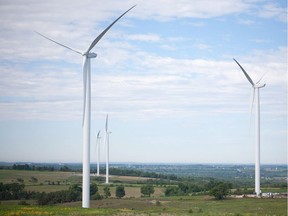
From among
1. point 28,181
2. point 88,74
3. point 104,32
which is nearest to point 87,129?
point 88,74

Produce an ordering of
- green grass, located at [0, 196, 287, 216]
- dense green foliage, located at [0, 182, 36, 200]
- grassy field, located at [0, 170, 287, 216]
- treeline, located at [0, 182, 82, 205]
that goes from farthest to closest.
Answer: dense green foliage, located at [0, 182, 36, 200] → treeline, located at [0, 182, 82, 205] → grassy field, located at [0, 170, 287, 216] → green grass, located at [0, 196, 287, 216]

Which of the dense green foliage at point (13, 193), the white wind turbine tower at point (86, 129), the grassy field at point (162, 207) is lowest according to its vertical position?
the dense green foliage at point (13, 193)

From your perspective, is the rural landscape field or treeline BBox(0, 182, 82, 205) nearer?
the rural landscape field

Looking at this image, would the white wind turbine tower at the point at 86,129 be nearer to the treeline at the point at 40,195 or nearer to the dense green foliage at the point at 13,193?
the treeline at the point at 40,195

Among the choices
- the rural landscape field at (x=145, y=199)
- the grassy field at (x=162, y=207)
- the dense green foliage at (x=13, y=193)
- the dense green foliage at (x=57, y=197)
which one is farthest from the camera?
the dense green foliage at (x=13, y=193)

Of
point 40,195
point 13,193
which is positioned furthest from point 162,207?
point 13,193

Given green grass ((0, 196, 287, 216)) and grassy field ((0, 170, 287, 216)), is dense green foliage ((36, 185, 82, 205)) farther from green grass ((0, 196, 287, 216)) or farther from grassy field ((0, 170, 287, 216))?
green grass ((0, 196, 287, 216))

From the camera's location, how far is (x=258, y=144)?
63.7 metres

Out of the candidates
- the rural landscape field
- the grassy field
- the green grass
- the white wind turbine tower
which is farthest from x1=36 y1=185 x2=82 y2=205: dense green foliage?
the white wind turbine tower

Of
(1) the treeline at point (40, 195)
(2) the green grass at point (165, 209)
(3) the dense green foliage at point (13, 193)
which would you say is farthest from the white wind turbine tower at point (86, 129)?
(3) the dense green foliage at point (13, 193)

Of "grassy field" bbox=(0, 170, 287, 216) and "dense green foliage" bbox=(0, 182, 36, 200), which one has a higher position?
"grassy field" bbox=(0, 170, 287, 216)

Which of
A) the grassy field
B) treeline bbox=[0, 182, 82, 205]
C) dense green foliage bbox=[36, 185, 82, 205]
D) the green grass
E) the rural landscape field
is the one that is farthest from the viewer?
treeline bbox=[0, 182, 82, 205]

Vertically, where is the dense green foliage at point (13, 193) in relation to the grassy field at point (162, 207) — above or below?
below

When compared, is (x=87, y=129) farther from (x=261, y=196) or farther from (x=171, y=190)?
(x=171, y=190)
